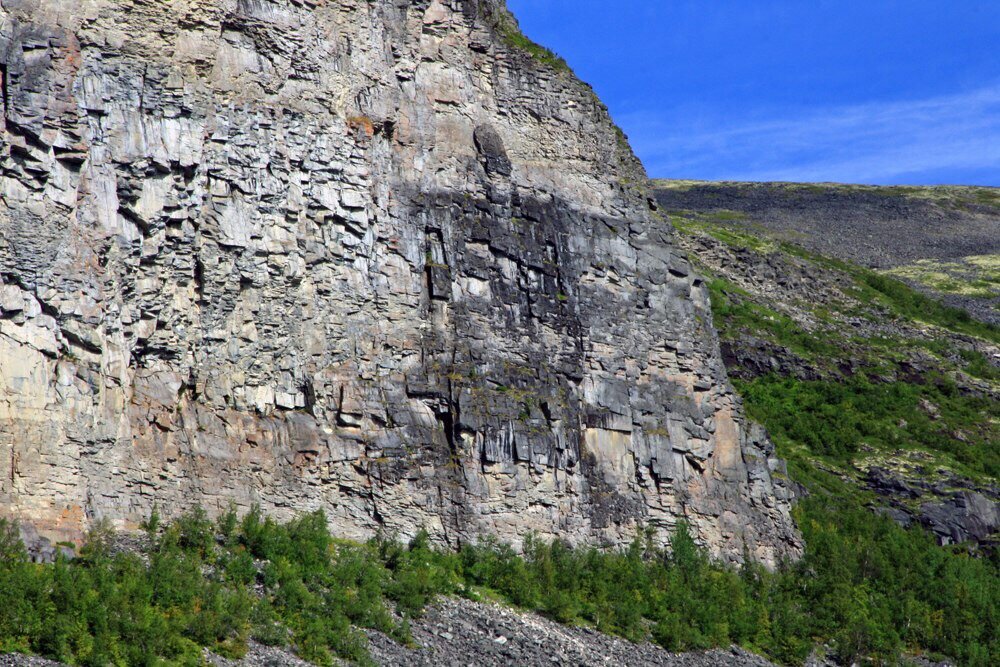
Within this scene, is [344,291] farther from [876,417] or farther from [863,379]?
[863,379]

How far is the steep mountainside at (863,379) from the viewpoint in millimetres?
51812

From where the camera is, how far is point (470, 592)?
34.9 metres

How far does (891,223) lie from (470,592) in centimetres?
9078

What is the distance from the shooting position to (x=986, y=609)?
43.8 meters

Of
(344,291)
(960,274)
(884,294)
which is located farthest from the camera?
(960,274)

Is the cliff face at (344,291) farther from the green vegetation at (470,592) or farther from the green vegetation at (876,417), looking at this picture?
the green vegetation at (876,417)

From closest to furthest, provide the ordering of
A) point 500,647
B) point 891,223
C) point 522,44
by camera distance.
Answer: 1. point 500,647
2. point 522,44
3. point 891,223

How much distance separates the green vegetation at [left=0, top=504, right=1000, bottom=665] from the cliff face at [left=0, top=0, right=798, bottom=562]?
4.75 feet

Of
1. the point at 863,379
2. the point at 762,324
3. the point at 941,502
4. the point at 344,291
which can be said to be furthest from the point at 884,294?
the point at 344,291

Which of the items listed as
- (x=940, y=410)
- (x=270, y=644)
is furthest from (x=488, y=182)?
(x=940, y=410)

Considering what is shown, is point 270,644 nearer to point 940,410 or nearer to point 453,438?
point 453,438

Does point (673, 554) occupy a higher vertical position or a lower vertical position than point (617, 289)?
lower

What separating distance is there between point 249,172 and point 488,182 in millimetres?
8837

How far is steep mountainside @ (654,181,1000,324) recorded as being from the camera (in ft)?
326
